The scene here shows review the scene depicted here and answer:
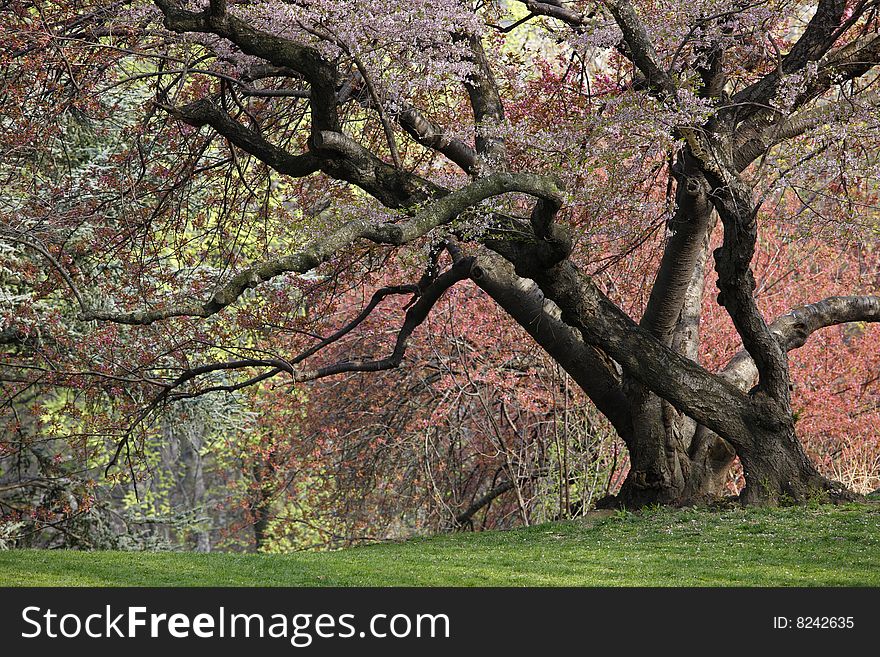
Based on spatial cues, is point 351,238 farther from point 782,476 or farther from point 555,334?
point 782,476

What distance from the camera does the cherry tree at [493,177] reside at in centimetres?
780

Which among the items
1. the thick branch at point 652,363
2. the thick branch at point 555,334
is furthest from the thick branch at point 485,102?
the thick branch at point 652,363

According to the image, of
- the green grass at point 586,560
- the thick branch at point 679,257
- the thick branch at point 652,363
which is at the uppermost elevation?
the thick branch at point 679,257

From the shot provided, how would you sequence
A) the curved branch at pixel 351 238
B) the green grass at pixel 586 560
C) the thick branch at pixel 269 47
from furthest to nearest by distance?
the thick branch at pixel 269 47 → the green grass at pixel 586 560 → the curved branch at pixel 351 238

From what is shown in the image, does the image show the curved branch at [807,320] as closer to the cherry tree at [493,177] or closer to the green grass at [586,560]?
the cherry tree at [493,177]

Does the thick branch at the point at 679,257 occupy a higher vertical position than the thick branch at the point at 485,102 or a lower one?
lower

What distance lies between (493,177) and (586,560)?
2.92 metres

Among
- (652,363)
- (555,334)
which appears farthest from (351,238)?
(555,334)

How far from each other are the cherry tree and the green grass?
973mm

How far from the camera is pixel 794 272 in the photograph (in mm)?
16016

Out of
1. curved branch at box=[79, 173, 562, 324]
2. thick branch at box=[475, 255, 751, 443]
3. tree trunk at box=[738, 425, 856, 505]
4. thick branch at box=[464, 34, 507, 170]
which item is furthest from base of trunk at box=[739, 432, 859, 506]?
thick branch at box=[464, 34, 507, 170]

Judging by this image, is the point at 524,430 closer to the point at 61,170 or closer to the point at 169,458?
the point at 61,170

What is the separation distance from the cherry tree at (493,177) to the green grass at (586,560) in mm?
973

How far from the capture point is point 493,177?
764cm
